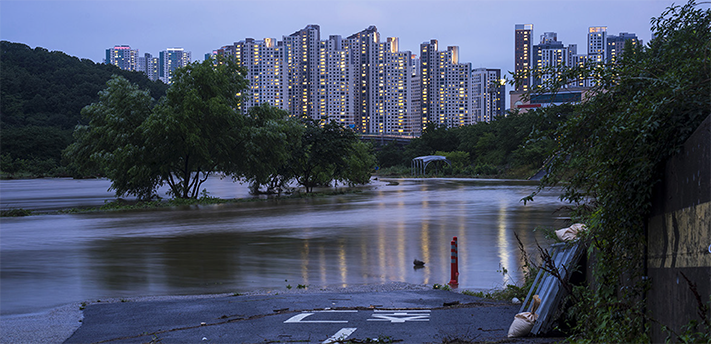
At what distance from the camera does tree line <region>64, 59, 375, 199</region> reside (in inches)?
1294

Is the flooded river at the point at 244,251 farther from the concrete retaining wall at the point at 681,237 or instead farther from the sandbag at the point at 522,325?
the concrete retaining wall at the point at 681,237

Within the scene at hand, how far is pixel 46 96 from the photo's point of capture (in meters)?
115

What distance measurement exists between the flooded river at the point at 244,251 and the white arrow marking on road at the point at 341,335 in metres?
3.85

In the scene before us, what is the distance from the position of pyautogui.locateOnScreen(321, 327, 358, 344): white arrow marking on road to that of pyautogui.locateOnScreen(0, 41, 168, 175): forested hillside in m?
103

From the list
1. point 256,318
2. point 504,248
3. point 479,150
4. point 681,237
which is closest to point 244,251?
point 504,248

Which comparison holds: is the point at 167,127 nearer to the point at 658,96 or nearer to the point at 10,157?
the point at 658,96

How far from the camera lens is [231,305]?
901 centimetres

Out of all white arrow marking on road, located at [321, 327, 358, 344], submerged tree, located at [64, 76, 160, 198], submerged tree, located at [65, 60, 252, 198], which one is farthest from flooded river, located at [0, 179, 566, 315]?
submerged tree, located at [65, 60, 252, 198]

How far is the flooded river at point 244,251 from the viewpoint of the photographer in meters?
11.3

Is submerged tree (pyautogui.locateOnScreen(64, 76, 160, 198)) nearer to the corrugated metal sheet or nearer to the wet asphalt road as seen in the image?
the wet asphalt road

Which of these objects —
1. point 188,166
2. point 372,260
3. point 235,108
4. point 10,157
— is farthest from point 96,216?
point 10,157

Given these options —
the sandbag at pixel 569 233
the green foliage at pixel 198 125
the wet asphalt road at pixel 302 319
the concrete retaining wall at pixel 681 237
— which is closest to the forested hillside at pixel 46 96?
the green foliage at pixel 198 125

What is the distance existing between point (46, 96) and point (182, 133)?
97003 mm

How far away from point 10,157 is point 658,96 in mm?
109367
